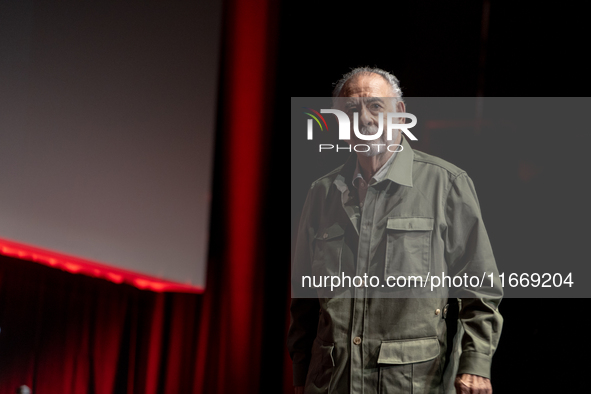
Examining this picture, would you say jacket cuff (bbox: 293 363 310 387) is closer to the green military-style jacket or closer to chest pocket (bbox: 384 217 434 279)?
the green military-style jacket

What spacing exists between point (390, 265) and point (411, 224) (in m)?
0.13

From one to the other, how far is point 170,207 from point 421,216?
1313 millimetres

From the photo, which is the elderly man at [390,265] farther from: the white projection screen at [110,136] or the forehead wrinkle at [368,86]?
the white projection screen at [110,136]

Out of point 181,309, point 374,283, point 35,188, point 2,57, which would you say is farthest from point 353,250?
point 2,57

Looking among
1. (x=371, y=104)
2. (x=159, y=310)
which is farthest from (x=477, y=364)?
(x=159, y=310)

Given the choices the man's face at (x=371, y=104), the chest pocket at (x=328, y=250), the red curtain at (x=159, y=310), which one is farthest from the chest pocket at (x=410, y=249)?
the red curtain at (x=159, y=310)

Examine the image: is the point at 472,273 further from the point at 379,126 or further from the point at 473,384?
the point at 379,126

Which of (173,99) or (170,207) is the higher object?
(173,99)

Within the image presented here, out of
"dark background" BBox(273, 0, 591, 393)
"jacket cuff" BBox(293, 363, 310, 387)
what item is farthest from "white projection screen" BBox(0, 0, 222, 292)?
"jacket cuff" BBox(293, 363, 310, 387)

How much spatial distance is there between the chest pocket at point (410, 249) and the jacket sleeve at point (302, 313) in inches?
11.2

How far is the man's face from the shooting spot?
1599 mm

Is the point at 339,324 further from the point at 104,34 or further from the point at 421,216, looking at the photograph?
the point at 104,34

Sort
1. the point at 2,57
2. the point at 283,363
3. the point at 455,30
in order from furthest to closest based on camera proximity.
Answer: the point at 2,57 → the point at 283,363 → the point at 455,30

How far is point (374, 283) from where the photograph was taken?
1488mm
